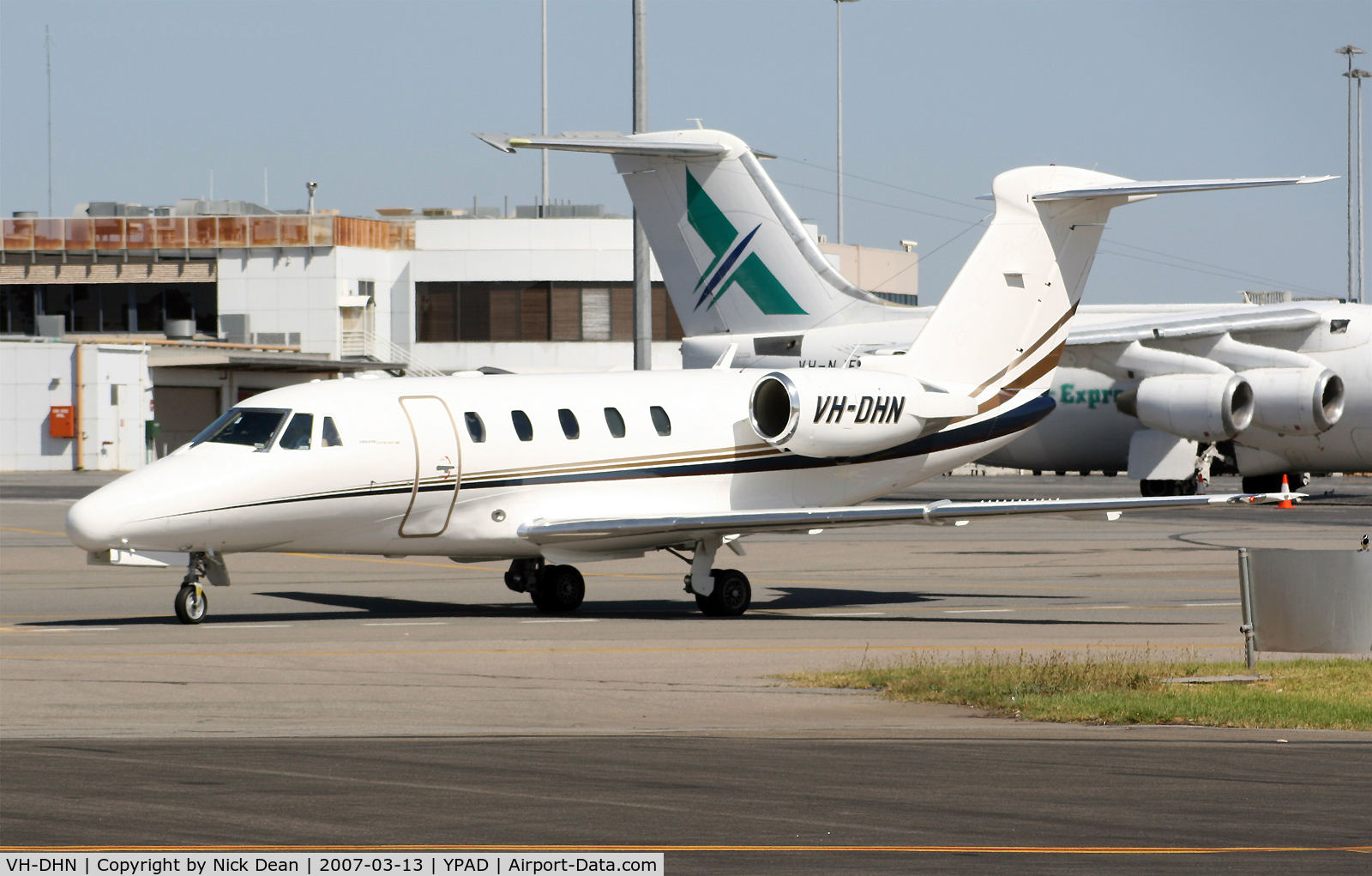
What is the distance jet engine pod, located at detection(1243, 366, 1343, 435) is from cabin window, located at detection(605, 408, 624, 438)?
20.9 m

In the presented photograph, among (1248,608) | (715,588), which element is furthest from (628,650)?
(1248,608)

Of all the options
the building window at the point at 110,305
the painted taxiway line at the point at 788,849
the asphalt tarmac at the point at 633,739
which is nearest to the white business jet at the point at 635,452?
the asphalt tarmac at the point at 633,739

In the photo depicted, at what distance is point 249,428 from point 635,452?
457 cm

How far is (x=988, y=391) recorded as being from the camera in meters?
22.6

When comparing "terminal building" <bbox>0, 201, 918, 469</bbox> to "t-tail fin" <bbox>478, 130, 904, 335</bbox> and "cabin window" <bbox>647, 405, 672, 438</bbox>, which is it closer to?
"t-tail fin" <bbox>478, 130, 904, 335</bbox>

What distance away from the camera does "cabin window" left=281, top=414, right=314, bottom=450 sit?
18719 mm

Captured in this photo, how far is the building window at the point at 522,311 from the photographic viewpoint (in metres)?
70.6

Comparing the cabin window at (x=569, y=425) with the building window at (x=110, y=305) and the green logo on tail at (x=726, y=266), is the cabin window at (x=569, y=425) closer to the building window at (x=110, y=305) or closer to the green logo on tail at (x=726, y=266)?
the green logo on tail at (x=726, y=266)

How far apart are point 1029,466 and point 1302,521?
29.2 ft

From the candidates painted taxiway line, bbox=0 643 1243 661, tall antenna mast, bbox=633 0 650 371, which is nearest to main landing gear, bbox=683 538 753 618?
painted taxiway line, bbox=0 643 1243 661

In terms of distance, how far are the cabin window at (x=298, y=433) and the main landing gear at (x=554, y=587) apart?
349 centimetres

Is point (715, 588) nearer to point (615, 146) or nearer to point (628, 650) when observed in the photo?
point (628, 650)

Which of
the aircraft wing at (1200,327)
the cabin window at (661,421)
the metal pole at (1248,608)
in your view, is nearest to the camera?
the metal pole at (1248,608)

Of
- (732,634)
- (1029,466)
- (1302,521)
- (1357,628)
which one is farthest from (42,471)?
(1357,628)
